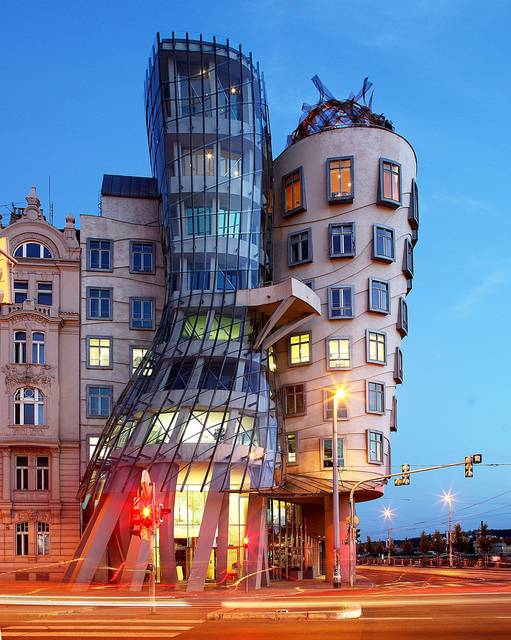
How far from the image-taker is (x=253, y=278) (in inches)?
2574

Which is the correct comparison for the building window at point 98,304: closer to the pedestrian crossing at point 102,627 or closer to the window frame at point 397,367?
the window frame at point 397,367

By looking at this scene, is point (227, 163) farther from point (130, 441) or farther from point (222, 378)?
point (130, 441)

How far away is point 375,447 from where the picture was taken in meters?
64.0

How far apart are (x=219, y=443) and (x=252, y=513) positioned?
5243 mm

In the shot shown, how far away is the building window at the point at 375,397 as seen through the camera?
2530 inches

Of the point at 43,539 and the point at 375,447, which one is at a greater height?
the point at 375,447

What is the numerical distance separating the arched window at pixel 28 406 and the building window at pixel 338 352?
20981 millimetres

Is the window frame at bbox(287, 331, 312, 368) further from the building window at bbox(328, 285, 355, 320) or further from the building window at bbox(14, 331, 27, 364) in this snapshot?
the building window at bbox(14, 331, 27, 364)

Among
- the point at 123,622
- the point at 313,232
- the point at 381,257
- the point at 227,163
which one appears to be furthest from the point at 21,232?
the point at 123,622

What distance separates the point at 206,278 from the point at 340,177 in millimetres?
12496

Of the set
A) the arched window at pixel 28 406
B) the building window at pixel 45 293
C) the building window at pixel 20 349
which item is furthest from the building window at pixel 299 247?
the arched window at pixel 28 406

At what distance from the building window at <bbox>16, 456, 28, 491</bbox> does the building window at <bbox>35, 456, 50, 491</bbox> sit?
76 cm

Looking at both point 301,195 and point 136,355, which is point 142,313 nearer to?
point 136,355

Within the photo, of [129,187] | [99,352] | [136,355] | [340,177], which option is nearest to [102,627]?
[99,352]
